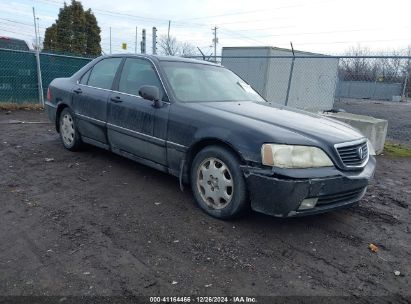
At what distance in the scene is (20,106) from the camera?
11.5 meters

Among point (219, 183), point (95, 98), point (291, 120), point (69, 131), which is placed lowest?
point (69, 131)

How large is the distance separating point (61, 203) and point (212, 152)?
1718 millimetres

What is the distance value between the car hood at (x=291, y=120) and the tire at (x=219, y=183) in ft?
1.50

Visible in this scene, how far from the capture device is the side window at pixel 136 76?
4.58 metres

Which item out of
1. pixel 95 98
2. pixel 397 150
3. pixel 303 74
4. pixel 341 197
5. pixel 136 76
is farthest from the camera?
pixel 303 74

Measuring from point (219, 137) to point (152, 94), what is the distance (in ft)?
3.47

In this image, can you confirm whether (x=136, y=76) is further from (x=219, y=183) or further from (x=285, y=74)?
(x=285, y=74)

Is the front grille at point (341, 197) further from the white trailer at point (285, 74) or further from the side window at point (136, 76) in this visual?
the white trailer at point (285, 74)

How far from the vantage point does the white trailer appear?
607 inches

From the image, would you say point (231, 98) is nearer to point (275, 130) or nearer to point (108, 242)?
point (275, 130)

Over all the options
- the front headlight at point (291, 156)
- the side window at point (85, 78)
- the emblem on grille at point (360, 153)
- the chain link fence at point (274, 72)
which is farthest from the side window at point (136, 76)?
the chain link fence at point (274, 72)

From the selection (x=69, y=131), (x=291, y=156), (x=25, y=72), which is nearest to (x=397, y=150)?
(x=291, y=156)

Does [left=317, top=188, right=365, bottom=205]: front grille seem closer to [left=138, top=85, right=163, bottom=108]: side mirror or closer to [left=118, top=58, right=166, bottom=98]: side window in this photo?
[left=138, top=85, right=163, bottom=108]: side mirror

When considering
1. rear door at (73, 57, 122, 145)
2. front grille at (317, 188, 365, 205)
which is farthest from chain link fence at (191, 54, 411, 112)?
front grille at (317, 188, 365, 205)
